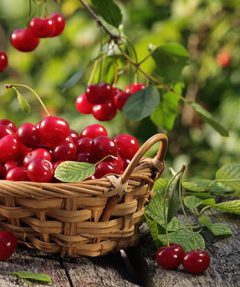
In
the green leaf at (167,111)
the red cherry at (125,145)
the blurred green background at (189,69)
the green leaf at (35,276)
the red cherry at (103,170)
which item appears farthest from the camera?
the blurred green background at (189,69)

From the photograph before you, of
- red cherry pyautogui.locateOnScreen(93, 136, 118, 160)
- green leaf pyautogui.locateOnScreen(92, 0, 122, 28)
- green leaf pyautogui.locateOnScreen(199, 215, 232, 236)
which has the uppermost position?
green leaf pyautogui.locateOnScreen(92, 0, 122, 28)

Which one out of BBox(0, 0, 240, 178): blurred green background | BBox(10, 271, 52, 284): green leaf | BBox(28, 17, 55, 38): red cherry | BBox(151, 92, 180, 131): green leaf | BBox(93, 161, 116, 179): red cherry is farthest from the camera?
BBox(0, 0, 240, 178): blurred green background

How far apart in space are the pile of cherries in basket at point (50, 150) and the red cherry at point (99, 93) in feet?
0.74

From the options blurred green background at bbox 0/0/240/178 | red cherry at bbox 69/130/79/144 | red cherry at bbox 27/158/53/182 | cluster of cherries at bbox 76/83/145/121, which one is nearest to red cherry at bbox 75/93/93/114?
cluster of cherries at bbox 76/83/145/121

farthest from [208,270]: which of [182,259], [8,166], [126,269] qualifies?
[8,166]

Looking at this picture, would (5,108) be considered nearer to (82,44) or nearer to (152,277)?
(82,44)

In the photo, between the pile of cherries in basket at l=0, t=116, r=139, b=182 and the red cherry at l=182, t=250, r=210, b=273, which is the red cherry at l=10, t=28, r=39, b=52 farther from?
the red cherry at l=182, t=250, r=210, b=273

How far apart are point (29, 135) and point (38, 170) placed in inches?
4.5

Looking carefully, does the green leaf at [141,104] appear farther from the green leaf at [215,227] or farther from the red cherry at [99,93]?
the green leaf at [215,227]

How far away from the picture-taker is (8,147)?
4.57ft

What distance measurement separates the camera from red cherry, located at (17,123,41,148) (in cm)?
141

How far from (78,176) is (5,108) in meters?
2.13

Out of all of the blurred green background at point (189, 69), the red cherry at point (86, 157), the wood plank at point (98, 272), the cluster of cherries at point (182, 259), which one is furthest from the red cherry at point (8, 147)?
the blurred green background at point (189, 69)

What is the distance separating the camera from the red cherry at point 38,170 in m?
1.31
